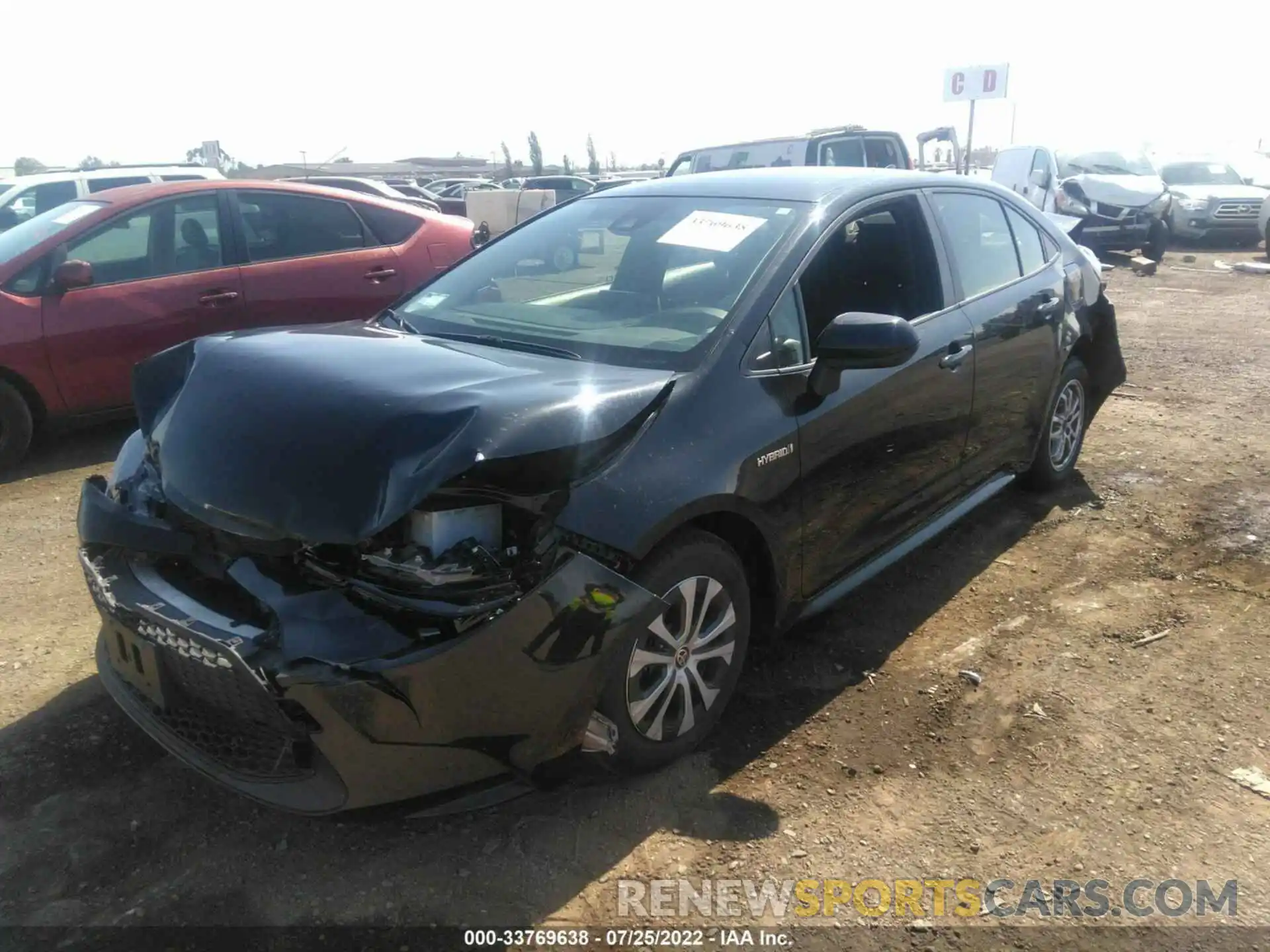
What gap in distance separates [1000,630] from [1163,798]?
3.34 ft

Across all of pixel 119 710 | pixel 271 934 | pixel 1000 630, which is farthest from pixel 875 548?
pixel 119 710

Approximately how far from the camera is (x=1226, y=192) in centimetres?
1762

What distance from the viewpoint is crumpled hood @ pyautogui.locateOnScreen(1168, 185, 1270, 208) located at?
17.4m

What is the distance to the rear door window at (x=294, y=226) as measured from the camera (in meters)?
6.29

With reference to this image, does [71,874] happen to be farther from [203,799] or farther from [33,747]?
[33,747]

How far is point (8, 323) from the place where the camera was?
5410 millimetres

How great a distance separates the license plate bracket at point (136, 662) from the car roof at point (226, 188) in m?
4.31

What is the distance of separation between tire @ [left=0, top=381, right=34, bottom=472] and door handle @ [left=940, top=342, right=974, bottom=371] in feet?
16.4

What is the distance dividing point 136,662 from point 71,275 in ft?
12.9

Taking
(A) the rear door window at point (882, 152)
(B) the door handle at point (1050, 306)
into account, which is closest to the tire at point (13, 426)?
(B) the door handle at point (1050, 306)

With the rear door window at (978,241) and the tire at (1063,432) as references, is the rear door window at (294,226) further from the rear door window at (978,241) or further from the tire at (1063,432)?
the tire at (1063,432)

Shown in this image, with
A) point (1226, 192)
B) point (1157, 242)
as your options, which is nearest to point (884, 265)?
point (1157, 242)

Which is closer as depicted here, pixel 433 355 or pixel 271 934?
pixel 271 934

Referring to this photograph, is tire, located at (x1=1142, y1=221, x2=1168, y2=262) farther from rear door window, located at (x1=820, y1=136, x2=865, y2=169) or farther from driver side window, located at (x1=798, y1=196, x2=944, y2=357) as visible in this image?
driver side window, located at (x1=798, y1=196, x2=944, y2=357)
